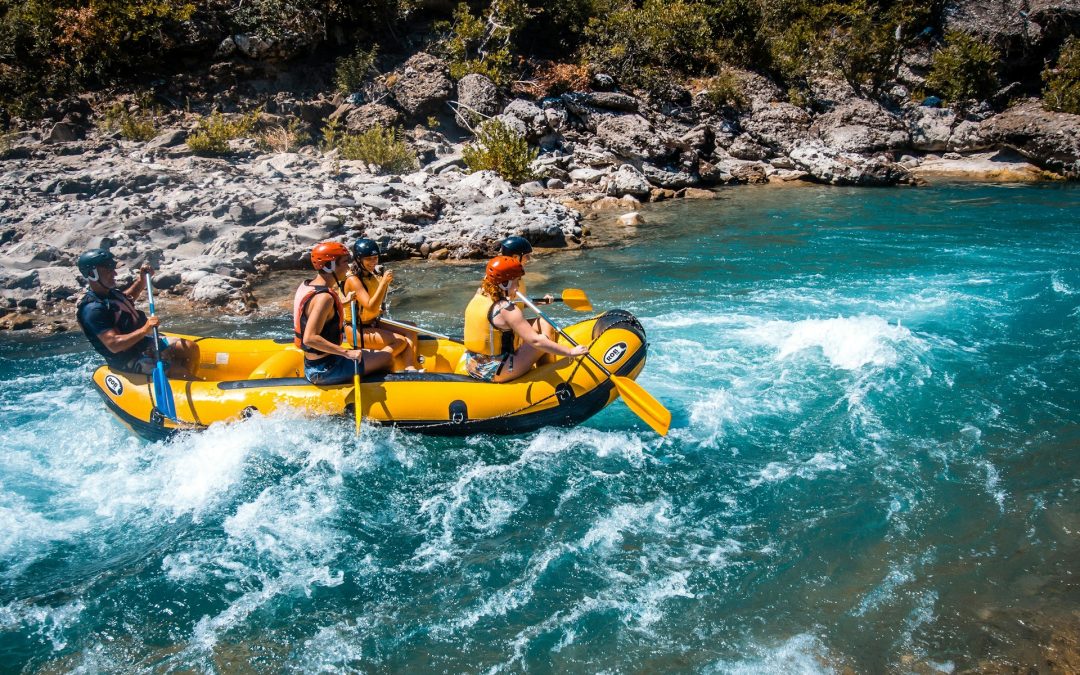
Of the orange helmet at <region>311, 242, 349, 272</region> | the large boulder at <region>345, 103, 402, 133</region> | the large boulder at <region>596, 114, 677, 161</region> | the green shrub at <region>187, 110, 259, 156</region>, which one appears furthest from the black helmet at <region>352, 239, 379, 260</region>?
the large boulder at <region>596, 114, 677, 161</region>

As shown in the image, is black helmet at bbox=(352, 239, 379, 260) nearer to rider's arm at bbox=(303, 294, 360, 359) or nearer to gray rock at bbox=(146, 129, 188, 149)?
rider's arm at bbox=(303, 294, 360, 359)

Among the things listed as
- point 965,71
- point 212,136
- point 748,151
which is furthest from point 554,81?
point 965,71

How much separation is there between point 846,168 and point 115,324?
15.8 m

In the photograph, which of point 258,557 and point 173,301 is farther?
point 173,301

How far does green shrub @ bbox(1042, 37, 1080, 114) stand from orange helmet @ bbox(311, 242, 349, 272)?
1884 centimetres

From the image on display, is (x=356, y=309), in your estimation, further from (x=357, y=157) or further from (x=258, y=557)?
(x=357, y=157)

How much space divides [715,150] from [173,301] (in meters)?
13.7

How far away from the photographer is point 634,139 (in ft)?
53.9

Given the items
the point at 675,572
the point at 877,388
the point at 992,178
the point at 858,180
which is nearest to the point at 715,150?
the point at 858,180

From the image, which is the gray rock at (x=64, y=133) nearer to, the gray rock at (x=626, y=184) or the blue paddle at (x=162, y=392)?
the gray rock at (x=626, y=184)

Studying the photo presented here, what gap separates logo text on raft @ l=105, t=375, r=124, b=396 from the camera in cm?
574

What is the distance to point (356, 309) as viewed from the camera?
5922 mm

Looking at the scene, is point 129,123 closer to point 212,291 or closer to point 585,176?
point 212,291

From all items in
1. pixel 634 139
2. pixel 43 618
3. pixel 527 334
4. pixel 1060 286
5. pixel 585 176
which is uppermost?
pixel 634 139
